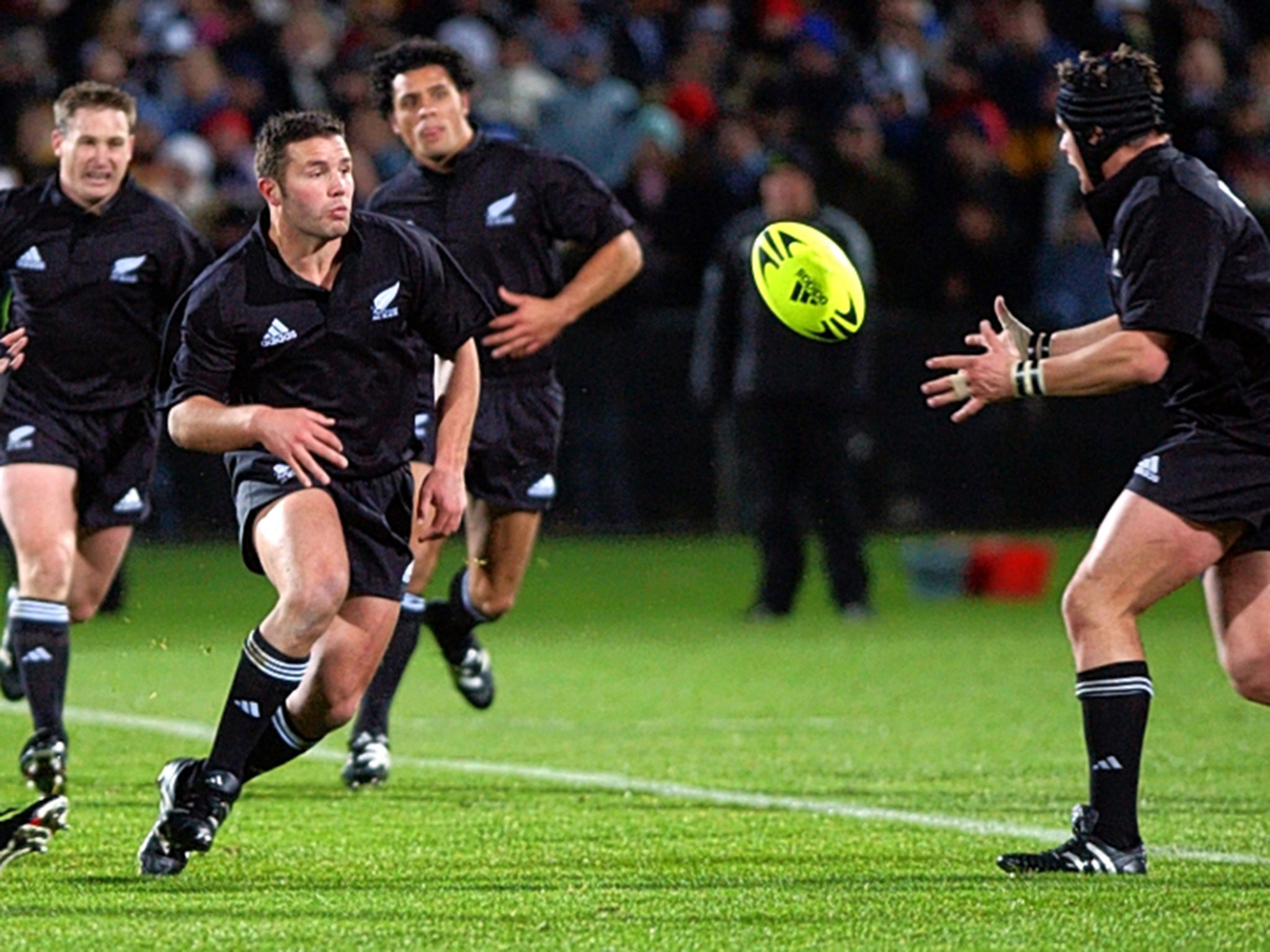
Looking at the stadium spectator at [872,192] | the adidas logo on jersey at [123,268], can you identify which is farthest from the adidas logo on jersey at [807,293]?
the stadium spectator at [872,192]

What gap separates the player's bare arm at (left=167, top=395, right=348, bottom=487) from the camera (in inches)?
267

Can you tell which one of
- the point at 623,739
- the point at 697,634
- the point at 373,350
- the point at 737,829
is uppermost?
the point at 373,350

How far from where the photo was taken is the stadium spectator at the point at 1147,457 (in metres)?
6.77

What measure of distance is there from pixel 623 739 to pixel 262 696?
3.54 m

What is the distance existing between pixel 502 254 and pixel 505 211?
17 centimetres

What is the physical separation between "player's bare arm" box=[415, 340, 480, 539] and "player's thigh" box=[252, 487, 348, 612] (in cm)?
30

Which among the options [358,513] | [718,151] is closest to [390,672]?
[358,513]

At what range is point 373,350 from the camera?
7.32m

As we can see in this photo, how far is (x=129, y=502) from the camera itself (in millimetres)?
9492

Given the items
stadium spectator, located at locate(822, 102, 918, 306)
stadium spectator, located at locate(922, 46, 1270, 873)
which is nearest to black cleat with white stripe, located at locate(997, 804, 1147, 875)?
stadium spectator, located at locate(922, 46, 1270, 873)

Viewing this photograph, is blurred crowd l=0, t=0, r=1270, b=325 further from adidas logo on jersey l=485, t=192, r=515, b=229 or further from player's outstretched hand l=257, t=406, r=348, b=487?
player's outstretched hand l=257, t=406, r=348, b=487

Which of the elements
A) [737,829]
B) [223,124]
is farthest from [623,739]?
[223,124]

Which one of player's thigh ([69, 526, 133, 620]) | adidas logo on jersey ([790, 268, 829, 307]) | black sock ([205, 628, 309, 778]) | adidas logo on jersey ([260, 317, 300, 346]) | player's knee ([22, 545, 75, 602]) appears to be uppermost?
adidas logo on jersey ([260, 317, 300, 346])

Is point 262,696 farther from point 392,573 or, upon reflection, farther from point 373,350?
point 373,350
